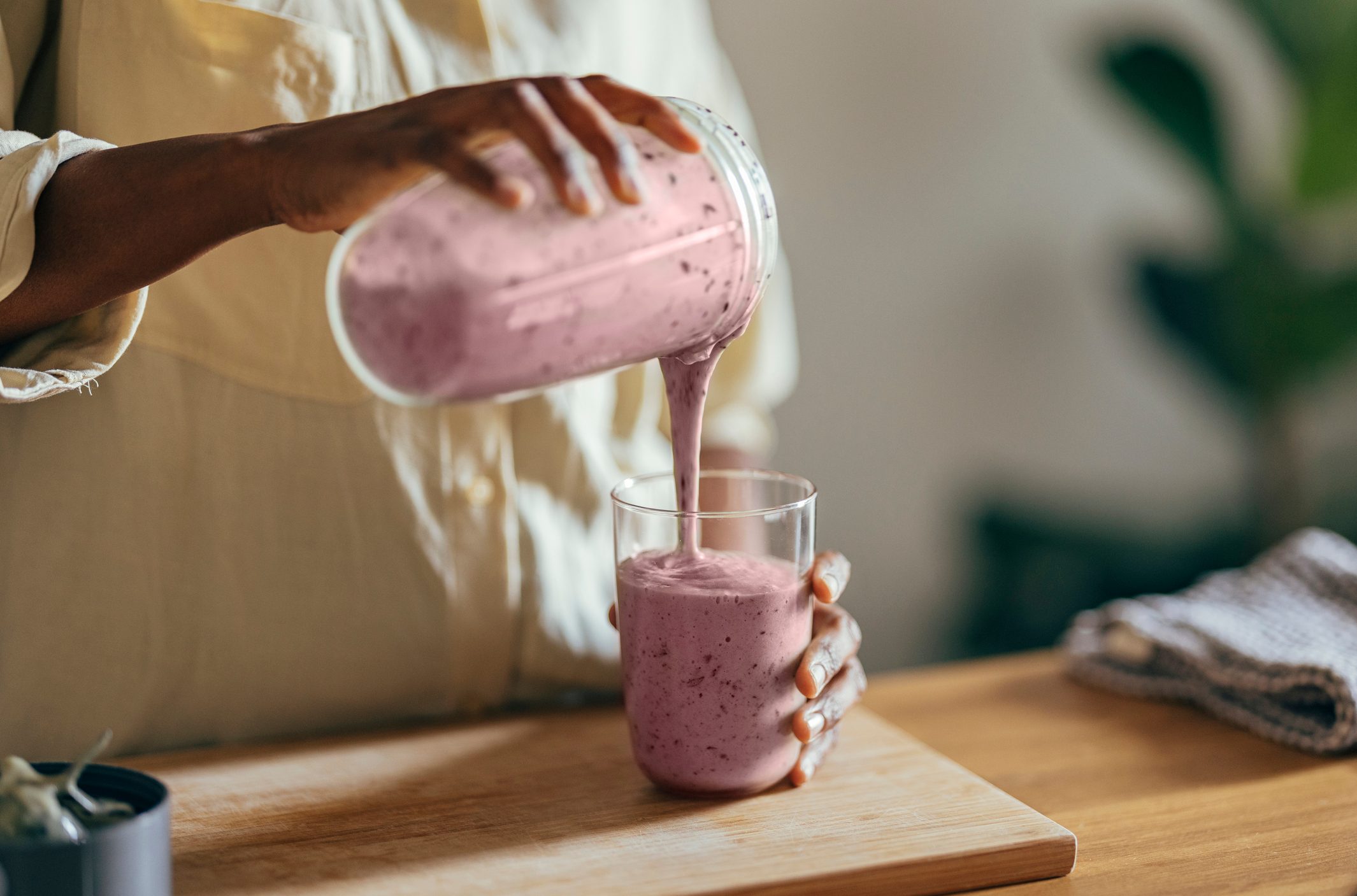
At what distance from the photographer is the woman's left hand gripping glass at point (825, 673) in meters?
0.83

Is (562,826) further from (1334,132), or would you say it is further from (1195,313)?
(1334,132)

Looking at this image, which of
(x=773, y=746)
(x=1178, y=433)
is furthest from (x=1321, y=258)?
(x=773, y=746)

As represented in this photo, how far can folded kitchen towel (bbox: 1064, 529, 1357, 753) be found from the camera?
97 centimetres

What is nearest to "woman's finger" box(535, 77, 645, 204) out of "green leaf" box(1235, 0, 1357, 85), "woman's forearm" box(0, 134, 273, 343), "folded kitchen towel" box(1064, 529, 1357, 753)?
"woman's forearm" box(0, 134, 273, 343)

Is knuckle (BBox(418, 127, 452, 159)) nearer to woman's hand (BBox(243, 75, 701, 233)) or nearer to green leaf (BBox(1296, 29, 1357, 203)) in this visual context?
woman's hand (BBox(243, 75, 701, 233))

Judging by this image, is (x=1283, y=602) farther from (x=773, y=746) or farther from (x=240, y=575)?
(x=240, y=575)

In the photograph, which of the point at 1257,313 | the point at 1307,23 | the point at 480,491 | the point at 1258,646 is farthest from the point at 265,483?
the point at 1307,23

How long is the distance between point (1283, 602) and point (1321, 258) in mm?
1151

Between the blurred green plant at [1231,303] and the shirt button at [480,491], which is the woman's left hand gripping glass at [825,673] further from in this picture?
the blurred green plant at [1231,303]

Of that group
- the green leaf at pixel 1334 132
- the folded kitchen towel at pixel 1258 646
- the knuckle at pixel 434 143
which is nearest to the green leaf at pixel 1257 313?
the green leaf at pixel 1334 132

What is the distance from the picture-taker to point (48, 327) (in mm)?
769

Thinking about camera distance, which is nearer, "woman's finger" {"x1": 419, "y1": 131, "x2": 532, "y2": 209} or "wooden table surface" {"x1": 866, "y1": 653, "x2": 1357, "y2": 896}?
"woman's finger" {"x1": 419, "y1": 131, "x2": 532, "y2": 209}

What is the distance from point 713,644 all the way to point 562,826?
0.52ft

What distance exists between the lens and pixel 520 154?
1.98 feet
